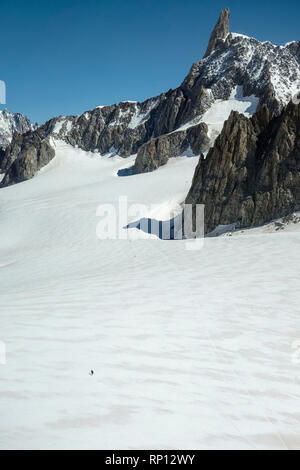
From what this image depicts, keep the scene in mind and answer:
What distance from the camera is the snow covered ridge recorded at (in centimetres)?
15438

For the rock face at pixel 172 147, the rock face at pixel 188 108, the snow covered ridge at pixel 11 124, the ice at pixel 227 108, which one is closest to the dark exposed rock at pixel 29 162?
the rock face at pixel 188 108

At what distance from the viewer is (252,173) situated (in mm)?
20953

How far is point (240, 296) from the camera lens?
5223mm

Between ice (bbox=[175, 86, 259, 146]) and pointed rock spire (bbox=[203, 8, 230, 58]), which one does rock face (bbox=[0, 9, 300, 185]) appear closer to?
pointed rock spire (bbox=[203, 8, 230, 58])

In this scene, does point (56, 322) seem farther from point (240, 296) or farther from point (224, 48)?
point (224, 48)

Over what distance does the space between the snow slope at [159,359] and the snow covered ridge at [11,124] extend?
170015mm

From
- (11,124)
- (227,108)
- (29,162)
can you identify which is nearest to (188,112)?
(227,108)

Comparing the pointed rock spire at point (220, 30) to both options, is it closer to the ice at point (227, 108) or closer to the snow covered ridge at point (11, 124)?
the ice at point (227, 108)

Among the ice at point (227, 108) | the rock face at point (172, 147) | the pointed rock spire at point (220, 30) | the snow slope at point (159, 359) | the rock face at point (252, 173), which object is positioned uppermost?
the pointed rock spire at point (220, 30)

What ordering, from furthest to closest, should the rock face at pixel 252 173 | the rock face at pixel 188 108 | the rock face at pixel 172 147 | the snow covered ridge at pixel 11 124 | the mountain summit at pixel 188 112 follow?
the snow covered ridge at pixel 11 124
the rock face at pixel 188 108
the mountain summit at pixel 188 112
the rock face at pixel 172 147
the rock face at pixel 252 173

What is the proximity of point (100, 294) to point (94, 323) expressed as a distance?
1580mm

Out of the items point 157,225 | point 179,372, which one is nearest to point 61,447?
point 179,372

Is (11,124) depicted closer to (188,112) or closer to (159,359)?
(188,112)

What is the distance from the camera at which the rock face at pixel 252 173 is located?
1794 cm
